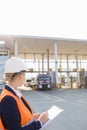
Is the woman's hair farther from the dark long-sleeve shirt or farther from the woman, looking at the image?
the dark long-sleeve shirt

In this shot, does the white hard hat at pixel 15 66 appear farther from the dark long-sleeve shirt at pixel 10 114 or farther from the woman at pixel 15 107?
the dark long-sleeve shirt at pixel 10 114

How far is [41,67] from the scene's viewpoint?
56.8 meters

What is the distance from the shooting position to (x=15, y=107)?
2.69 m

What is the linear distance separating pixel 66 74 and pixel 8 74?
5184 centimetres

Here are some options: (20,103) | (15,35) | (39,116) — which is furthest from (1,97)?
(15,35)

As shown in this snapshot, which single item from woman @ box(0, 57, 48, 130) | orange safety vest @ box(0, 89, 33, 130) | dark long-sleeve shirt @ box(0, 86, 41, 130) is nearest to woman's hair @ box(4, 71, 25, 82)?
woman @ box(0, 57, 48, 130)

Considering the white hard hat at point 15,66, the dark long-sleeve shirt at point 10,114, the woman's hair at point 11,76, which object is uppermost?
the white hard hat at point 15,66

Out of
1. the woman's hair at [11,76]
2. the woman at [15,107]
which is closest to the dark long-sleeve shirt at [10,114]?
the woman at [15,107]

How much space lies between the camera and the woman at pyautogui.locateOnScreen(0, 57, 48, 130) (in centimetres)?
265

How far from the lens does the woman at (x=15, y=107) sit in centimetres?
265

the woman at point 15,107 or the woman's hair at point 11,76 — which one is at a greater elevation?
the woman's hair at point 11,76

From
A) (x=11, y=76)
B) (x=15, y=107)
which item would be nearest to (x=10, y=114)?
(x=15, y=107)

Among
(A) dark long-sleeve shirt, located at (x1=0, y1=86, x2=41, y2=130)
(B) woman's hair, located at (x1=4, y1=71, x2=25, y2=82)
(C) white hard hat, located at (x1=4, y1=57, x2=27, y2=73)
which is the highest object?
(C) white hard hat, located at (x1=4, y1=57, x2=27, y2=73)

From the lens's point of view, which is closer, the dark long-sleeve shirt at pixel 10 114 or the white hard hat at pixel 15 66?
the dark long-sleeve shirt at pixel 10 114
